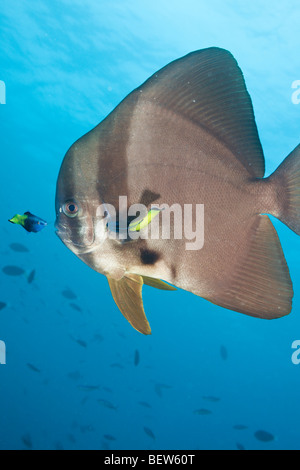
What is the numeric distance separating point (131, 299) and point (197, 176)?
0.59 m

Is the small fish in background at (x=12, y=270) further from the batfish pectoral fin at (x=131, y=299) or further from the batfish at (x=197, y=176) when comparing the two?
the batfish at (x=197, y=176)

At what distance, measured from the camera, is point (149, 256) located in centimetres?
128

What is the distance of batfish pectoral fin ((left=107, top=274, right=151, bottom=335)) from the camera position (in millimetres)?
1313

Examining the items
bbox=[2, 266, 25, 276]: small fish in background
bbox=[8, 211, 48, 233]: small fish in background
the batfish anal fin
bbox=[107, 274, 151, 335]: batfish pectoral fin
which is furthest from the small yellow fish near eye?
bbox=[2, 266, 25, 276]: small fish in background

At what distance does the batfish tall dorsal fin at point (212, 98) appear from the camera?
1258 mm

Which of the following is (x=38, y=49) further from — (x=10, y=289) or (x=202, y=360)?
(x=202, y=360)

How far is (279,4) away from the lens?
13.4m

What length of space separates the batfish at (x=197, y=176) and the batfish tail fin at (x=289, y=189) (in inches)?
2.1

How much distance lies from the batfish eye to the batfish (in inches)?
4.6

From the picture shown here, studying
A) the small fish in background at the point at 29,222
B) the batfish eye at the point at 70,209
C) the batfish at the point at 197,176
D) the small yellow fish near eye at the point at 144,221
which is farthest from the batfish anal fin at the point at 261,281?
the small fish in background at the point at 29,222

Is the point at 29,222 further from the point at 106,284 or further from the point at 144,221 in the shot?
the point at 106,284

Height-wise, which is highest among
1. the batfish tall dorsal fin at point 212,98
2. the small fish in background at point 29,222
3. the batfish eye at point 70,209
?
the small fish in background at point 29,222

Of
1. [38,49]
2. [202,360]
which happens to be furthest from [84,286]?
[38,49]

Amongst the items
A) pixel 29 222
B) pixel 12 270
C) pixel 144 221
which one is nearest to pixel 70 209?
pixel 144 221
